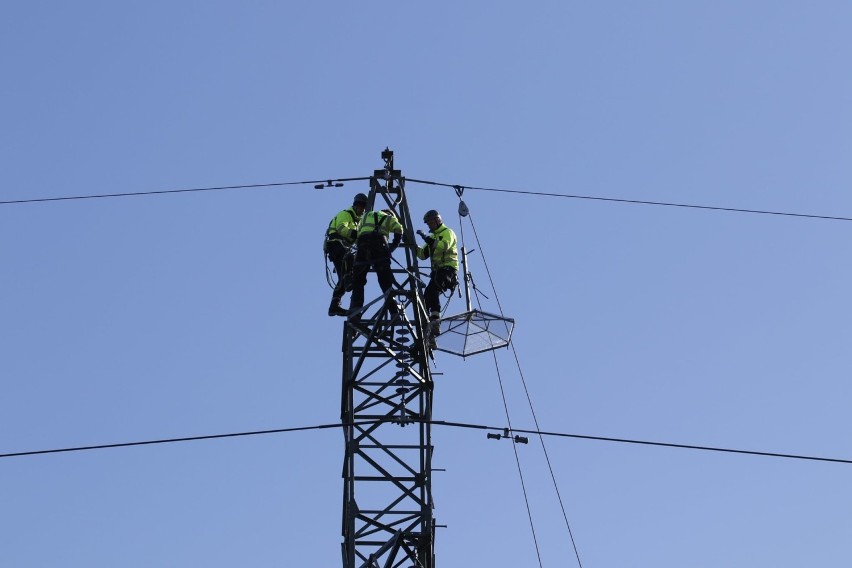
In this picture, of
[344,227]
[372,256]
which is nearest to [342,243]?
[344,227]

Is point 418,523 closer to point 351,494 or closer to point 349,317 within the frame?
point 351,494

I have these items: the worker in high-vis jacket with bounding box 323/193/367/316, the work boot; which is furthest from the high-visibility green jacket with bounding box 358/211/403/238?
the work boot

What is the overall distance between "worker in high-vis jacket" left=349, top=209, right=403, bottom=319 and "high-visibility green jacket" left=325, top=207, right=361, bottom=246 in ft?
1.96

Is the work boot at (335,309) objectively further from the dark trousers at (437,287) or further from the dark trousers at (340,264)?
the dark trousers at (437,287)

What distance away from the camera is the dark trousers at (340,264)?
71.5 ft

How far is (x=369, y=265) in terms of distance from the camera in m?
21.5

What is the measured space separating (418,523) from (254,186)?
6.49 m

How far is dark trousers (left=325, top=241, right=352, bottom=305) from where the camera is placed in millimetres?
21788

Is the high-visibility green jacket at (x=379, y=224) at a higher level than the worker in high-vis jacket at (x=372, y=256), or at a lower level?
higher

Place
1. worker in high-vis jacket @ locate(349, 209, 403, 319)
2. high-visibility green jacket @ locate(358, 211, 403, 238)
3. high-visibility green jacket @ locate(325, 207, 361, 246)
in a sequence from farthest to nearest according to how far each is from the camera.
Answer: high-visibility green jacket @ locate(325, 207, 361, 246) < high-visibility green jacket @ locate(358, 211, 403, 238) < worker in high-vis jacket @ locate(349, 209, 403, 319)

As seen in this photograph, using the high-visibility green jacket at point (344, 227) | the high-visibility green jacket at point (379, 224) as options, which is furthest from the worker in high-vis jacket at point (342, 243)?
the high-visibility green jacket at point (379, 224)

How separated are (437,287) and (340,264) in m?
1.22

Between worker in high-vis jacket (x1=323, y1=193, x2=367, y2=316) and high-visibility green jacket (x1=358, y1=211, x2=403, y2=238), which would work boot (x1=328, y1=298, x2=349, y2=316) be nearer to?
worker in high-vis jacket (x1=323, y1=193, x2=367, y2=316)

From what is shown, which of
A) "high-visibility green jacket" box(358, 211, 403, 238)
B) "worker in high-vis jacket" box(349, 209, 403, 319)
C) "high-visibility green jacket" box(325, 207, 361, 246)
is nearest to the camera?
"worker in high-vis jacket" box(349, 209, 403, 319)
